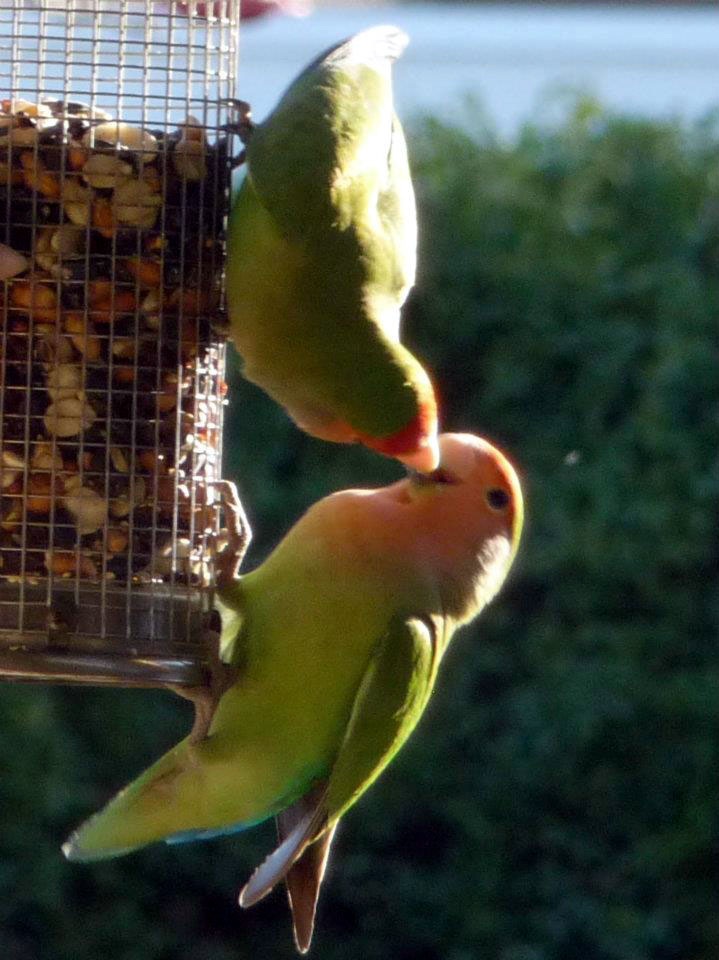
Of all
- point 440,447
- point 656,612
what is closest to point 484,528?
point 440,447

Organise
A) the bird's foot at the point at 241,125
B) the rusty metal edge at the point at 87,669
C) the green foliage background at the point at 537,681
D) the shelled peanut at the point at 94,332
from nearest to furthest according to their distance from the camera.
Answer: the rusty metal edge at the point at 87,669 → the shelled peanut at the point at 94,332 → the bird's foot at the point at 241,125 → the green foliage background at the point at 537,681

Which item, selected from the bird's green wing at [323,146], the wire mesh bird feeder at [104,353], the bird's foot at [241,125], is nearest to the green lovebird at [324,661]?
the wire mesh bird feeder at [104,353]

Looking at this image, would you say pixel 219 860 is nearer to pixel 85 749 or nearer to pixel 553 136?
Answer: pixel 85 749

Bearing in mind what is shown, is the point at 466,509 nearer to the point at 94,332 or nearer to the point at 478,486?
the point at 478,486

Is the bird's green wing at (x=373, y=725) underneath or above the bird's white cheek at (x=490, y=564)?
underneath

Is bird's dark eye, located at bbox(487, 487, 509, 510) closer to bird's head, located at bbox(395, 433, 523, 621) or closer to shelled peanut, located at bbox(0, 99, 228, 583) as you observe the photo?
bird's head, located at bbox(395, 433, 523, 621)

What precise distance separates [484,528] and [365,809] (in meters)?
2.86

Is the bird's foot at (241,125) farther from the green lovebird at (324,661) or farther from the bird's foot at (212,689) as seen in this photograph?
the bird's foot at (212,689)

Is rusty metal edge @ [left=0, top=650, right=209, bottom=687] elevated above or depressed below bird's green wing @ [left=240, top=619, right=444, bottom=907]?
above

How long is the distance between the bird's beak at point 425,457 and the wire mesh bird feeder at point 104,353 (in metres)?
0.44

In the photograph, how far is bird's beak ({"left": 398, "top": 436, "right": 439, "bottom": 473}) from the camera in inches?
119

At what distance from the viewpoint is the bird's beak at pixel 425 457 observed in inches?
119

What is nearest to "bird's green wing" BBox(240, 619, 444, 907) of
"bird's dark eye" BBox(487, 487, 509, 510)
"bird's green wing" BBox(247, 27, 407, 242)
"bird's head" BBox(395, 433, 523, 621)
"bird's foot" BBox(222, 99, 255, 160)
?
"bird's head" BBox(395, 433, 523, 621)

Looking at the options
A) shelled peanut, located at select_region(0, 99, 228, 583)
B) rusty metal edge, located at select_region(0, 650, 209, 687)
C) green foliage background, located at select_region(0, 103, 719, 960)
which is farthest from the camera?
green foliage background, located at select_region(0, 103, 719, 960)
